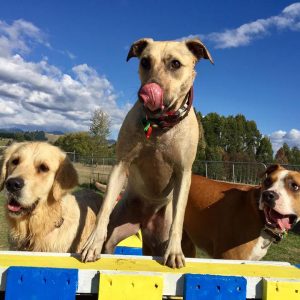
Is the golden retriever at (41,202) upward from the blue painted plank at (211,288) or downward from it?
upward

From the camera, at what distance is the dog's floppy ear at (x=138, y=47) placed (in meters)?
3.64

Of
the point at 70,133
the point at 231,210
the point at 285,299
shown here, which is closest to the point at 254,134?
the point at 70,133

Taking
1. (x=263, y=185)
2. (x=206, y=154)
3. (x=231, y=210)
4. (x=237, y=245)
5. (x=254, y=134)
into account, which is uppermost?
(x=254, y=134)

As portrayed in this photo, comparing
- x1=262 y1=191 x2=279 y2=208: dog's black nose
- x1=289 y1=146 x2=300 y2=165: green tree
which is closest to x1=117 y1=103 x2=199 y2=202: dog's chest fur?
x1=262 y1=191 x2=279 y2=208: dog's black nose

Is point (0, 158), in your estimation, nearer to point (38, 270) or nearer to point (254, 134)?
point (38, 270)

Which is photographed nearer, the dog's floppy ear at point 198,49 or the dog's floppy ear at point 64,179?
the dog's floppy ear at point 64,179

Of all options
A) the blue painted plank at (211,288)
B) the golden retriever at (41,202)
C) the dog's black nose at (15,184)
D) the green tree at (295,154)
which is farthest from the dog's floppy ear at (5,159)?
the green tree at (295,154)

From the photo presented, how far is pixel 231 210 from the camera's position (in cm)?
484

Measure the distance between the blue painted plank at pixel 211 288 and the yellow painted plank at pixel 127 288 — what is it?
17 centimetres

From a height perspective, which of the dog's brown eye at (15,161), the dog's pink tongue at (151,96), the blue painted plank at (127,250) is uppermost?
the dog's pink tongue at (151,96)

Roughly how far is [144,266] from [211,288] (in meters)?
0.46

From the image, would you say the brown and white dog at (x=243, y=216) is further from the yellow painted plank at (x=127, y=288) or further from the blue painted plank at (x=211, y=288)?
the yellow painted plank at (x=127, y=288)

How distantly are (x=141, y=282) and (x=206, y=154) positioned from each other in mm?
31539

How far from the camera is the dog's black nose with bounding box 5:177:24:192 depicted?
3.11m
